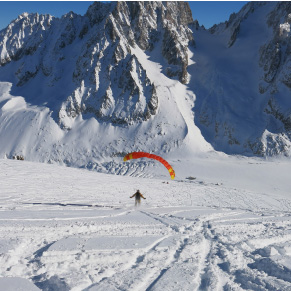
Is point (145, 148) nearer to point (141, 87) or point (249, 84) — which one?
point (141, 87)

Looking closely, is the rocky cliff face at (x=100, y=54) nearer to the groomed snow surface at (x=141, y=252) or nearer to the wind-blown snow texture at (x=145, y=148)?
the wind-blown snow texture at (x=145, y=148)

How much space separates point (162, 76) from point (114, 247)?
9153 cm

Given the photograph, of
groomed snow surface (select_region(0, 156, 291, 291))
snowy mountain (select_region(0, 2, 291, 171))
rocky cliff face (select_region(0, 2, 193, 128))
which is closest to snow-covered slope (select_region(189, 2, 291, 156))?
snowy mountain (select_region(0, 2, 291, 171))

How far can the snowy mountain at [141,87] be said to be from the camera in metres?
77.4

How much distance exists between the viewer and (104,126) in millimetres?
83500

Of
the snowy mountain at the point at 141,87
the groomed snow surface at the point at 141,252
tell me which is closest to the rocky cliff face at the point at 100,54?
the snowy mountain at the point at 141,87

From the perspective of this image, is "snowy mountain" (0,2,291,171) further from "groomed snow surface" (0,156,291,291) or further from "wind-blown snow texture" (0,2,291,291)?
"groomed snow surface" (0,156,291,291)

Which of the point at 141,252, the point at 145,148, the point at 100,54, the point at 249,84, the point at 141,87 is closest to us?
the point at 141,252

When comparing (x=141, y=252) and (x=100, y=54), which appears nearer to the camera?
(x=141, y=252)

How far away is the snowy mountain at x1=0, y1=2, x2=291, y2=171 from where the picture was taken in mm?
77438

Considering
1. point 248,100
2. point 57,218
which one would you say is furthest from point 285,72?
point 57,218

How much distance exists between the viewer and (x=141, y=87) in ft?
282

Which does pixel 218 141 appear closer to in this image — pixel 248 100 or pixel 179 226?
pixel 248 100

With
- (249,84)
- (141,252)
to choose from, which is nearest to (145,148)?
(249,84)
